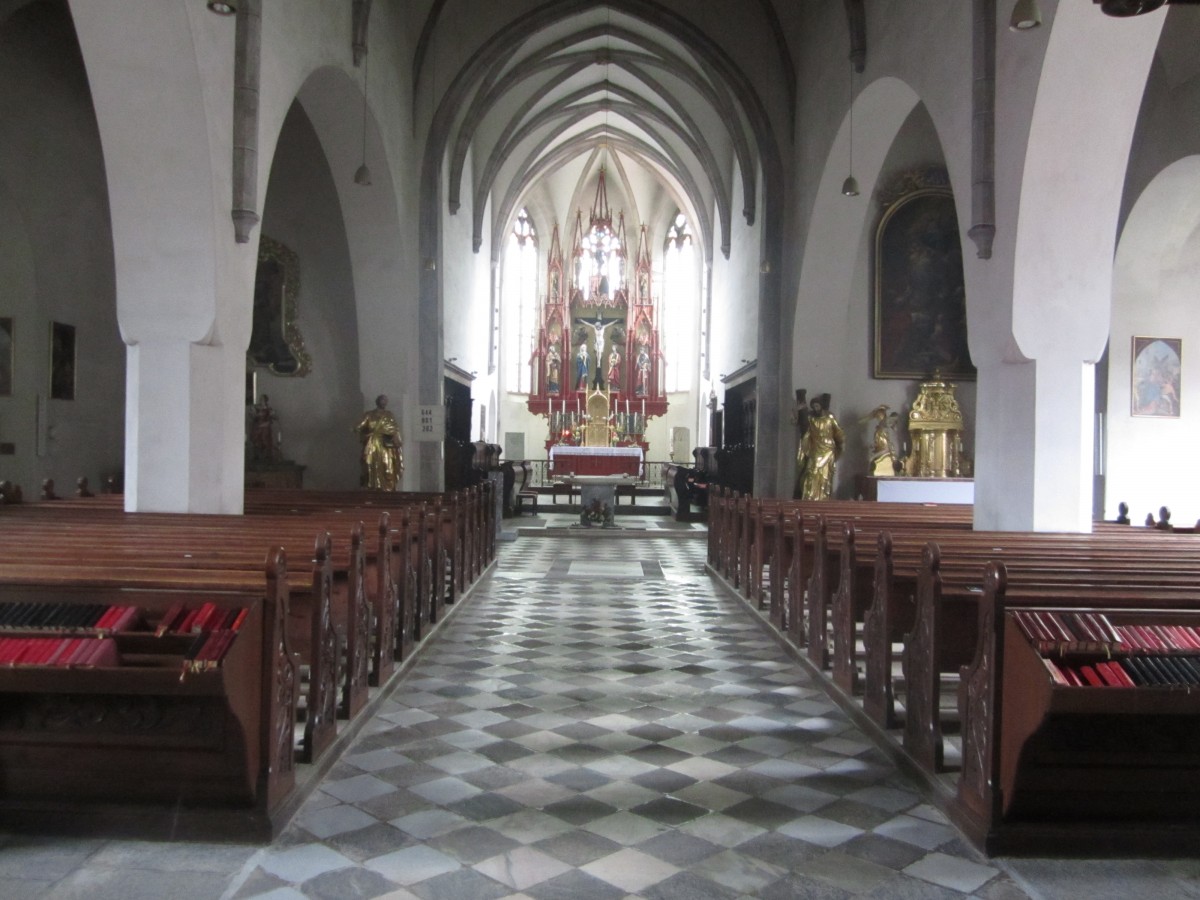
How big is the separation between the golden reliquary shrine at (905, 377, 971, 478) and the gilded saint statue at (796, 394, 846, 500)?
1.53m

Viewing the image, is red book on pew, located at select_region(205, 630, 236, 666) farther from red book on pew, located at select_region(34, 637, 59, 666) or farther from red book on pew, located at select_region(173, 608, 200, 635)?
red book on pew, located at select_region(34, 637, 59, 666)

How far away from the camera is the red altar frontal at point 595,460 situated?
1952cm

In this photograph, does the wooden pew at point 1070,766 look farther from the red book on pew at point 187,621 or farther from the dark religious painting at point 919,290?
the dark religious painting at point 919,290

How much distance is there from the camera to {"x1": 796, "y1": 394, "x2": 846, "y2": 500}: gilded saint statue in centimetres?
1308

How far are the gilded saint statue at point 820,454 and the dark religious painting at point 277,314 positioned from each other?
24.5 feet

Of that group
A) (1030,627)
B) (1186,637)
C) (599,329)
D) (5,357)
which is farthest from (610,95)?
(1186,637)

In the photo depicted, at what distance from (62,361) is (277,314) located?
12.0 feet

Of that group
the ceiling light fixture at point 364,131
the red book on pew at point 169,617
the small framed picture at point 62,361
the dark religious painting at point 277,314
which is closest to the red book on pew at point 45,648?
the red book on pew at point 169,617

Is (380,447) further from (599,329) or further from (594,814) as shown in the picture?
(599,329)

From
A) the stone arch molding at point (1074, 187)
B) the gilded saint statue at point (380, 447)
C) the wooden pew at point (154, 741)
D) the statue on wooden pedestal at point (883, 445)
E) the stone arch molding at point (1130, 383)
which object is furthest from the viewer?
the statue on wooden pedestal at point (883, 445)

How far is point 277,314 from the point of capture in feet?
48.4

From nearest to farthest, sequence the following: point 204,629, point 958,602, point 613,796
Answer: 1. point 204,629
2. point 613,796
3. point 958,602

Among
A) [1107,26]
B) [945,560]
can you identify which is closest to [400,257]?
[1107,26]

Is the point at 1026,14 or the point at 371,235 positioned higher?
the point at 371,235
